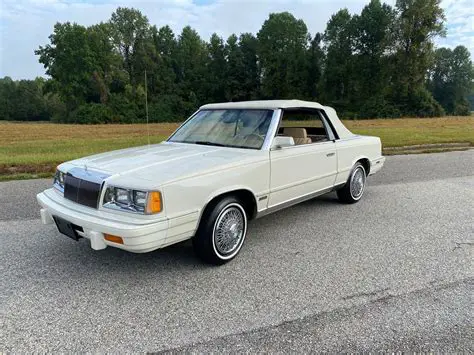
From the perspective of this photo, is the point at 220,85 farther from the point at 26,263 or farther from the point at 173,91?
the point at 26,263

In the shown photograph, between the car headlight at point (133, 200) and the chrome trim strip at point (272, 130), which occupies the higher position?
the chrome trim strip at point (272, 130)

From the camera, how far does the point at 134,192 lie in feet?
9.26

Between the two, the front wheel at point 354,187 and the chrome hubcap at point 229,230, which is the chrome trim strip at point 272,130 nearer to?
the chrome hubcap at point 229,230

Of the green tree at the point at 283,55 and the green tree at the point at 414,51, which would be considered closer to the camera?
the green tree at the point at 414,51

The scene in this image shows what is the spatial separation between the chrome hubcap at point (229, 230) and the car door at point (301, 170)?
0.50m

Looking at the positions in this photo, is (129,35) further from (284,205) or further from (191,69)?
(284,205)

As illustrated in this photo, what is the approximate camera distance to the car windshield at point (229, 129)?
401 centimetres

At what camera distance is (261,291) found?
291 cm

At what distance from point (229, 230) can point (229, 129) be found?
1.37 meters

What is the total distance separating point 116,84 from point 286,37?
28.0m

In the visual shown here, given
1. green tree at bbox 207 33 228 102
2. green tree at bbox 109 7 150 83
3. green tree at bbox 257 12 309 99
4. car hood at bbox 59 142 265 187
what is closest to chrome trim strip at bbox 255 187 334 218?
car hood at bbox 59 142 265 187

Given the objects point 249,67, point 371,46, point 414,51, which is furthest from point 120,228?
point 249,67

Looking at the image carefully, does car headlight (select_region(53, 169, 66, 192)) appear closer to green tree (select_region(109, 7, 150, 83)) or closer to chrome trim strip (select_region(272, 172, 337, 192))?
chrome trim strip (select_region(272, 172, 337, 192))

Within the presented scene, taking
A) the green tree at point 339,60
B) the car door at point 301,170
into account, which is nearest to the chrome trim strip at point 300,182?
the car door at point 301,170
